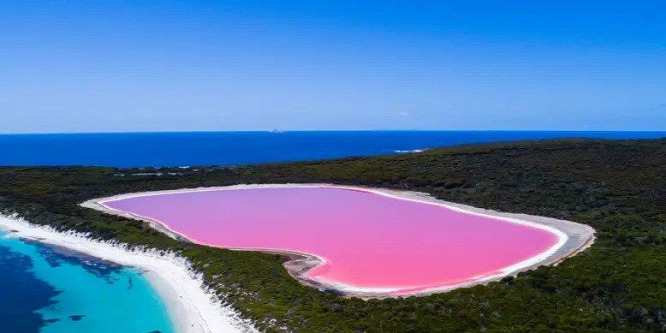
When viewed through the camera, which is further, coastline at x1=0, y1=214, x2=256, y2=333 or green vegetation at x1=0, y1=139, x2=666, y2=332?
coastline at x1=0, y1=214, x2=256, y2=333

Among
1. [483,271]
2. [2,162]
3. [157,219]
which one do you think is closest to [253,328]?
[483,271]

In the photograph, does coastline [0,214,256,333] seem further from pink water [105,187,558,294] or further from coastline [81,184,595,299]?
pink water [105,187,558,294]

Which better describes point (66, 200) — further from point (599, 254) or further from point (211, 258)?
point (599, 254)

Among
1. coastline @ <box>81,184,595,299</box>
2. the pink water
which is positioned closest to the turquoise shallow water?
coastline @ <box>81,184,595,299</box>

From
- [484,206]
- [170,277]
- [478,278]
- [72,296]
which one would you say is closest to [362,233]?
[478,278]

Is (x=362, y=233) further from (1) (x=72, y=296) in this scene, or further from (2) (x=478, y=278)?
(1) (x=72, y=296)
